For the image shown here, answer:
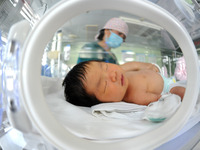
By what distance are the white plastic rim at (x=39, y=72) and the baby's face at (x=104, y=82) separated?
1.05ft

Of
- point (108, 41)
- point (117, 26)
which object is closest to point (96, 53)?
point (108, 41)

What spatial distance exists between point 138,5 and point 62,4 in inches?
5.5

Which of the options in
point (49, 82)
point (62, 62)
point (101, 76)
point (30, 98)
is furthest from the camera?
point (62, 62)

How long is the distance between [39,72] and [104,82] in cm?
39

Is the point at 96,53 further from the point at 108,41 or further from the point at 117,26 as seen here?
the point at 117,26

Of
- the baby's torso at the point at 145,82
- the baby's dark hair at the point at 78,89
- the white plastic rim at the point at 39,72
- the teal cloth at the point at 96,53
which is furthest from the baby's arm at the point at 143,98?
the teal cloth at the point at 96,53

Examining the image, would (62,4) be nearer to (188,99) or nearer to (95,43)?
(188,99)

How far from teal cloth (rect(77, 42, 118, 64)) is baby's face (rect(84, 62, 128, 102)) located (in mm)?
1117

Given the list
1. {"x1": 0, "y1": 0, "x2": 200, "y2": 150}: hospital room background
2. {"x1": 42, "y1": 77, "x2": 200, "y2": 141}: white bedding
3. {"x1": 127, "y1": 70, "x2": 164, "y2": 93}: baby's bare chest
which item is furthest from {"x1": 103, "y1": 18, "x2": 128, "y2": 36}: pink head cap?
{"x1": 42, "y1": 77, "x2": 200, "y2": 141}: white bedding

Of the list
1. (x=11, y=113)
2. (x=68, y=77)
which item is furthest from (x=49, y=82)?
(x=11, y=113)

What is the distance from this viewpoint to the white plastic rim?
0.27 meters

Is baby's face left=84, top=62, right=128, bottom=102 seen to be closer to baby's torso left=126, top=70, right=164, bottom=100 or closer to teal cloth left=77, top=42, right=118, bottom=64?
baby's torso left=126, top=70, right=164, bottom=100

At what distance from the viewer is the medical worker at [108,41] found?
138 cm

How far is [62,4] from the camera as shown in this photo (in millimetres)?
280
